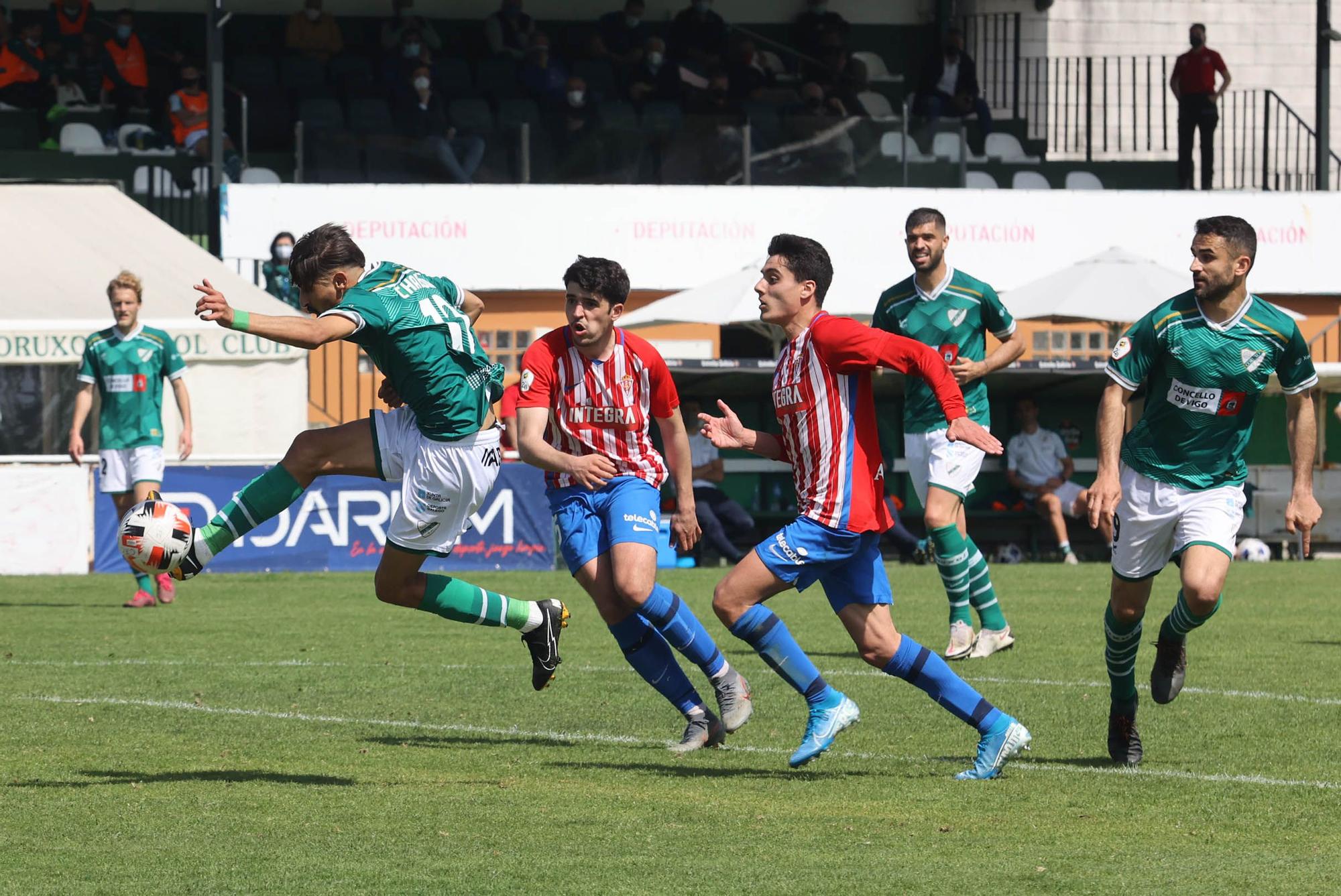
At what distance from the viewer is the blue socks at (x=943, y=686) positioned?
21.9ft

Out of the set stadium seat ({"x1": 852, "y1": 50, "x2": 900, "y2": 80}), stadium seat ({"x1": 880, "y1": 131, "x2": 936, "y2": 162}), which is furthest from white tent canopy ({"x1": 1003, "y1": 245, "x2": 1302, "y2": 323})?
stadium seat ({"x1": 852, "y1": 50, "x2": 900, "y2": 80})

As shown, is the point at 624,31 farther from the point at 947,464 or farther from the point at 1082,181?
the point at 947,464

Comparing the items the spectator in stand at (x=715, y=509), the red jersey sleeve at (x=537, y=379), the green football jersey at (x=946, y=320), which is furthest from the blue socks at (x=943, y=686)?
the spectator in stand at (x=715, y=509)

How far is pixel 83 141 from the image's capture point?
2406cm

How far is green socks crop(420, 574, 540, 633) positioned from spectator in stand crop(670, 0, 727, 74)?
65.4 feet

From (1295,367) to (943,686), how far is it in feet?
5.83

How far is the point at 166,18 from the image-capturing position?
1078 inches

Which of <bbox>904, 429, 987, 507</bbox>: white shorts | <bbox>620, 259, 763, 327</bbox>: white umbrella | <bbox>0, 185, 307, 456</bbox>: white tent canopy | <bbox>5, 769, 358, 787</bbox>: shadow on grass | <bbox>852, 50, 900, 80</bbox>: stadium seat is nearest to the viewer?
<bbox>5, 769, 358, 787</bbox>: shadow on grass

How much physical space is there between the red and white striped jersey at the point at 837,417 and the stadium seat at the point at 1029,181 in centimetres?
1907

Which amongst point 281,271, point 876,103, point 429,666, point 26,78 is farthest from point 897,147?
point 429,666

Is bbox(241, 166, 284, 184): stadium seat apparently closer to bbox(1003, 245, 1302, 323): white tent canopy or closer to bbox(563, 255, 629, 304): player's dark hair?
bbox(1003, 245, 1302, 323): white tent canopy

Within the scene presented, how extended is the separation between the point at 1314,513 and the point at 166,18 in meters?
23.4

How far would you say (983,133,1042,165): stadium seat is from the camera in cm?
2639

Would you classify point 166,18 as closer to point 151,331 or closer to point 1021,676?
point 151,331
